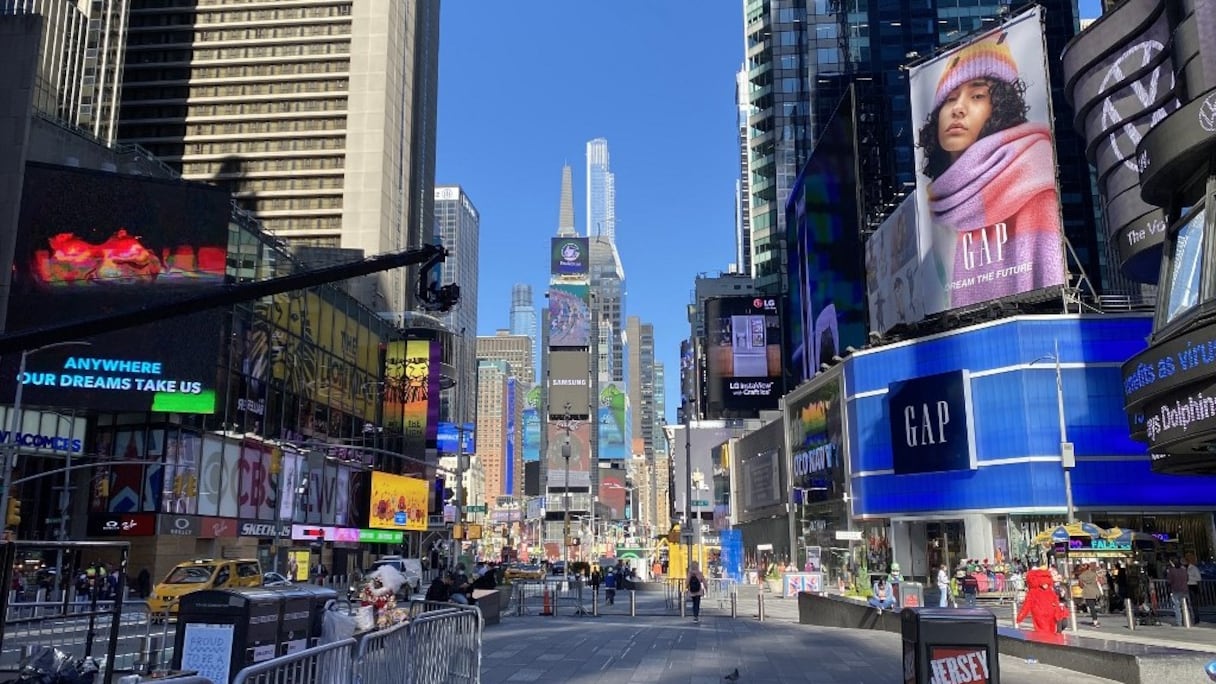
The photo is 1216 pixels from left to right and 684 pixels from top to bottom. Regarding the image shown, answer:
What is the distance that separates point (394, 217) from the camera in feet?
365

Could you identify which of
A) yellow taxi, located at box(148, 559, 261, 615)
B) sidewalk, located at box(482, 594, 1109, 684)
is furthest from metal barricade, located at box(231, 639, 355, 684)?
yellow taxi, located at box(148, 559, 261, 615)

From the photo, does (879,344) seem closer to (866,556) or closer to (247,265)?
(866,556)

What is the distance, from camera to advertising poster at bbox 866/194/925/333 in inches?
2149

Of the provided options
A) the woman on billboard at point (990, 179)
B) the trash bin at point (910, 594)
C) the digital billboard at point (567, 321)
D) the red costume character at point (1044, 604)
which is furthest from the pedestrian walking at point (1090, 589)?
the digital billboard at point (567, 321)

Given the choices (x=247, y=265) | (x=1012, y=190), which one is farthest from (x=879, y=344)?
(x=247, y=265)

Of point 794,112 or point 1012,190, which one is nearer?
point 1012,190

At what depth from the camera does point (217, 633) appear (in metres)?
10.7

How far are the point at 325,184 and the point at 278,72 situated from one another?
53.6 feet

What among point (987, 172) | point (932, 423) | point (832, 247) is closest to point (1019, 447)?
point (932, 423)

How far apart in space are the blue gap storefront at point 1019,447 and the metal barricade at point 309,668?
42.9 meters

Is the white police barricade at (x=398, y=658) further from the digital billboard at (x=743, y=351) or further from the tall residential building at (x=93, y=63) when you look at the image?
the tall residential building at (x=93, y=63)

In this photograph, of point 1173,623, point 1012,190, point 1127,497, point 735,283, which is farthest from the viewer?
point 735,283

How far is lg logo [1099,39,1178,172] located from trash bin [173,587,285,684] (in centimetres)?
3406

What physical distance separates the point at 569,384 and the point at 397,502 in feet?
281
